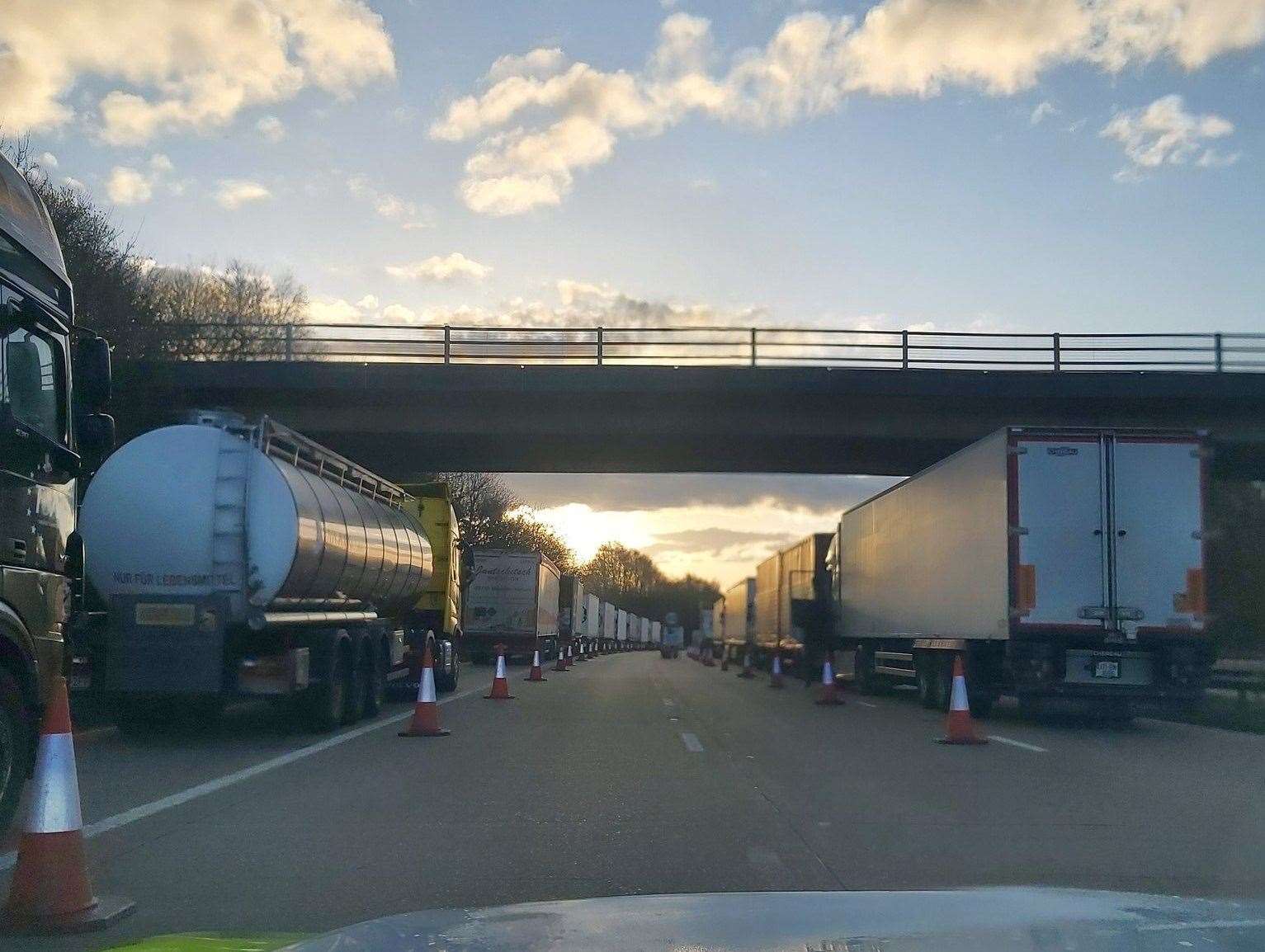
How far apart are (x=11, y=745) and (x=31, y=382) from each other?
81.6 inches

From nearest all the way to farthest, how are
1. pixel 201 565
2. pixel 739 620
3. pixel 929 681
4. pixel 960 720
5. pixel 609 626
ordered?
pixel 201 565 < pixel 960 720 < pixel 929 681 < pixel 739 620 < pixel 609 626

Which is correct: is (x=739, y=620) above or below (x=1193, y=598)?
below

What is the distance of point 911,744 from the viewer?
1440 cm

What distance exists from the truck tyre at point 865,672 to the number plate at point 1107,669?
9105 mm

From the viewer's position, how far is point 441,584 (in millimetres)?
23250

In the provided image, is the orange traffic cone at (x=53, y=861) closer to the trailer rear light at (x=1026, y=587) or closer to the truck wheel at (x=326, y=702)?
the truck wheel at (x=326, y=702)

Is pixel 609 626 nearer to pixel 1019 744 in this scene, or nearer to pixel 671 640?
pixel 671 640

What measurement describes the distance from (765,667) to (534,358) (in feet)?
65.7

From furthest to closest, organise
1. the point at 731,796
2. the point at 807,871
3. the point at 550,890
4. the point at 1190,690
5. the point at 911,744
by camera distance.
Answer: the point at 1190,690 → the point at 911,744 → the point at 731,796 → the point at 807,871 → the point at 550,890

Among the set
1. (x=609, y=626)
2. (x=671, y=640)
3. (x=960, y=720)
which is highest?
(x=960, y=720)

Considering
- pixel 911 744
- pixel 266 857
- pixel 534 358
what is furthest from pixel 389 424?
pixel 266 857

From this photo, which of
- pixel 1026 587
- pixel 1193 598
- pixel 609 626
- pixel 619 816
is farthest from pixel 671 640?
pixel 619 816

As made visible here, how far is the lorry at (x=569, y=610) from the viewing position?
54.7 meters

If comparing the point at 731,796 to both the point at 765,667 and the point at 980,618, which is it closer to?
the point at 980,618
